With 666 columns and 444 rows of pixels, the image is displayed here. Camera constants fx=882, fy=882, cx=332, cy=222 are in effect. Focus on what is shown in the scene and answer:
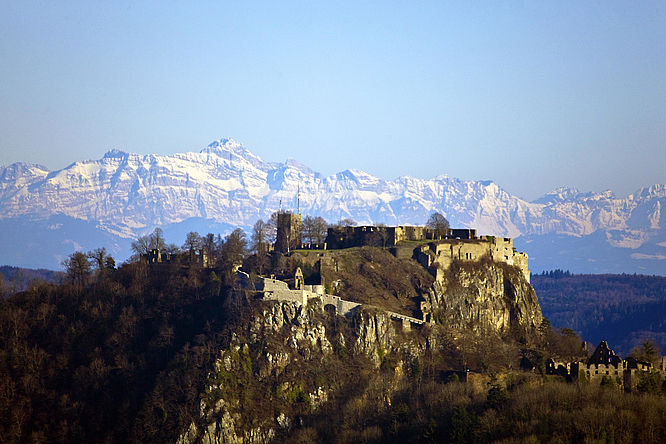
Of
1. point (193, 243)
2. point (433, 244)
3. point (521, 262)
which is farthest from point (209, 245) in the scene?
point (521, 262)

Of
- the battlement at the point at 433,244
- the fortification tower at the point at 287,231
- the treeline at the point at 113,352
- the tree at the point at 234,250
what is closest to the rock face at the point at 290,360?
the treeline at the point at 113,352

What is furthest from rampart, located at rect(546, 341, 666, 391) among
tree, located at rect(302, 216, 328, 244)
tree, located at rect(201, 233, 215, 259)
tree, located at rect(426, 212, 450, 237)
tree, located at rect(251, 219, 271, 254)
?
tree, located at rect(201, 233, 215, 259)

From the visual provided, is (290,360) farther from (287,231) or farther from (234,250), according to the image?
(287,231)

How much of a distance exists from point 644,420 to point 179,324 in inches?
2307

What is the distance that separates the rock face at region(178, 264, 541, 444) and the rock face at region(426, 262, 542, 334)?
0.48 m

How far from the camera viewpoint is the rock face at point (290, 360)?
103m

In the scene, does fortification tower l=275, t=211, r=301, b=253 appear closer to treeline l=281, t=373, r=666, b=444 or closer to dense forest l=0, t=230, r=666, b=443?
dense forest l=0, t=230, r=666, b=443

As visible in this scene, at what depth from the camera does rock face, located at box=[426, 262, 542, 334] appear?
122938mm

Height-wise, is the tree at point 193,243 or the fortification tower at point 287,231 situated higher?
the fortification tower at point 287,231

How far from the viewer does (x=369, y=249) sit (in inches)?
5153

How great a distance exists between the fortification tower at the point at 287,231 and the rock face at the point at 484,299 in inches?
950

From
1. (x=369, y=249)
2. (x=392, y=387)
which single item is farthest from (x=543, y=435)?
(x=369, y=249)

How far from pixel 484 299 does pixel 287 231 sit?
32043 millimetres

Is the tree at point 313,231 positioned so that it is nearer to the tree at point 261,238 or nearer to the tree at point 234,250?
the tree at point 261,238
